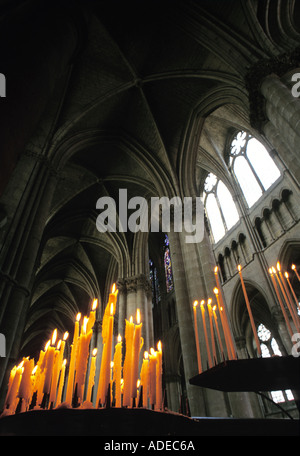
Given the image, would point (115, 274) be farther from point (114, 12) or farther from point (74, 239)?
point (114, 12)

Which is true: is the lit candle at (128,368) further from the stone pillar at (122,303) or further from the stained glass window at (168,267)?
the stained glass window at (168,267)

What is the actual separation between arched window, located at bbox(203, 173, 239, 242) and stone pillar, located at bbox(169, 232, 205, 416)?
709cm

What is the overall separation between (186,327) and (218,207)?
9751 millimetres

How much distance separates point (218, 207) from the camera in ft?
51.9

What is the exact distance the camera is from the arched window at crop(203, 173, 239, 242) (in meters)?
15.1

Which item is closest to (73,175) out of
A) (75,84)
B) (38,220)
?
(75,84)

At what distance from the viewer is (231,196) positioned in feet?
48.3

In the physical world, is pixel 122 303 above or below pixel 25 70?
above

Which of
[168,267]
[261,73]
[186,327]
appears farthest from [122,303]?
[261,73]

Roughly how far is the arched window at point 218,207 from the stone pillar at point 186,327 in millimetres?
7094

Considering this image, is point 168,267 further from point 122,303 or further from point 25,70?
point 25,70

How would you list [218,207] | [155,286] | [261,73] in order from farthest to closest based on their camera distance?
[155,286], [218,207], [261,73]

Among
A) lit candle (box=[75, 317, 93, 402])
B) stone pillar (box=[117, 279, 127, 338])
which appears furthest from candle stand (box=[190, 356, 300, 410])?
stone pillar (box=[117, 279, 127, 338])

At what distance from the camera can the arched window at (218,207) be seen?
49.6 feet
